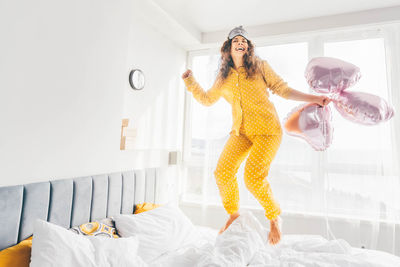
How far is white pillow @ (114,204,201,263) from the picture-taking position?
1788 millimetres

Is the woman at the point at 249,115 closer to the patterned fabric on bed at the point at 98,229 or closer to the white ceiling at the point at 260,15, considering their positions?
the patterned fabric on bed at the point at 98,229

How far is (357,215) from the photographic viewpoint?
102 inches

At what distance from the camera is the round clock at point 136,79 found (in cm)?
248

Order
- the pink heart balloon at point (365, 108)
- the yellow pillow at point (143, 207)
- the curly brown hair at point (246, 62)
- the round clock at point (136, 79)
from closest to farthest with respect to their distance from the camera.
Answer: the pink heart balloon at point (365, 108)
the curly brown hair at point (246, 62)
the yellow pillow at point (143, 207)
the round clock at point (136, 79)

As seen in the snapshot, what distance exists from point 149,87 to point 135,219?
4.50 ft

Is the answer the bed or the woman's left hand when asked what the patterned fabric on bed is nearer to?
the bed

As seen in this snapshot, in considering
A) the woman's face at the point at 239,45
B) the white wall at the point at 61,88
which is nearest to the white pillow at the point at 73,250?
the white wall at the point at 61,88

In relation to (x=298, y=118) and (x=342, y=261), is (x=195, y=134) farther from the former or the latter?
(x=342, y=261)

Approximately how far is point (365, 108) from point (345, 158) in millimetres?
1332

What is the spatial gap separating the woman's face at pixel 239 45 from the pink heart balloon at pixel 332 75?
431mm

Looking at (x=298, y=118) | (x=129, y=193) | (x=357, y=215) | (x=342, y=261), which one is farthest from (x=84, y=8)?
(x=357, y=215)

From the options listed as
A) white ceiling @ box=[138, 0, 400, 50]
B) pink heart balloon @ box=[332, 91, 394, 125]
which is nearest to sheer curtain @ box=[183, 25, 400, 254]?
white ceiling @ box=[138, 0, 400, 50]

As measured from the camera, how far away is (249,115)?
1.77 meters

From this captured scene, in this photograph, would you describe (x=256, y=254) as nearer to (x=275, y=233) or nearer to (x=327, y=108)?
(x=275, y=233)
